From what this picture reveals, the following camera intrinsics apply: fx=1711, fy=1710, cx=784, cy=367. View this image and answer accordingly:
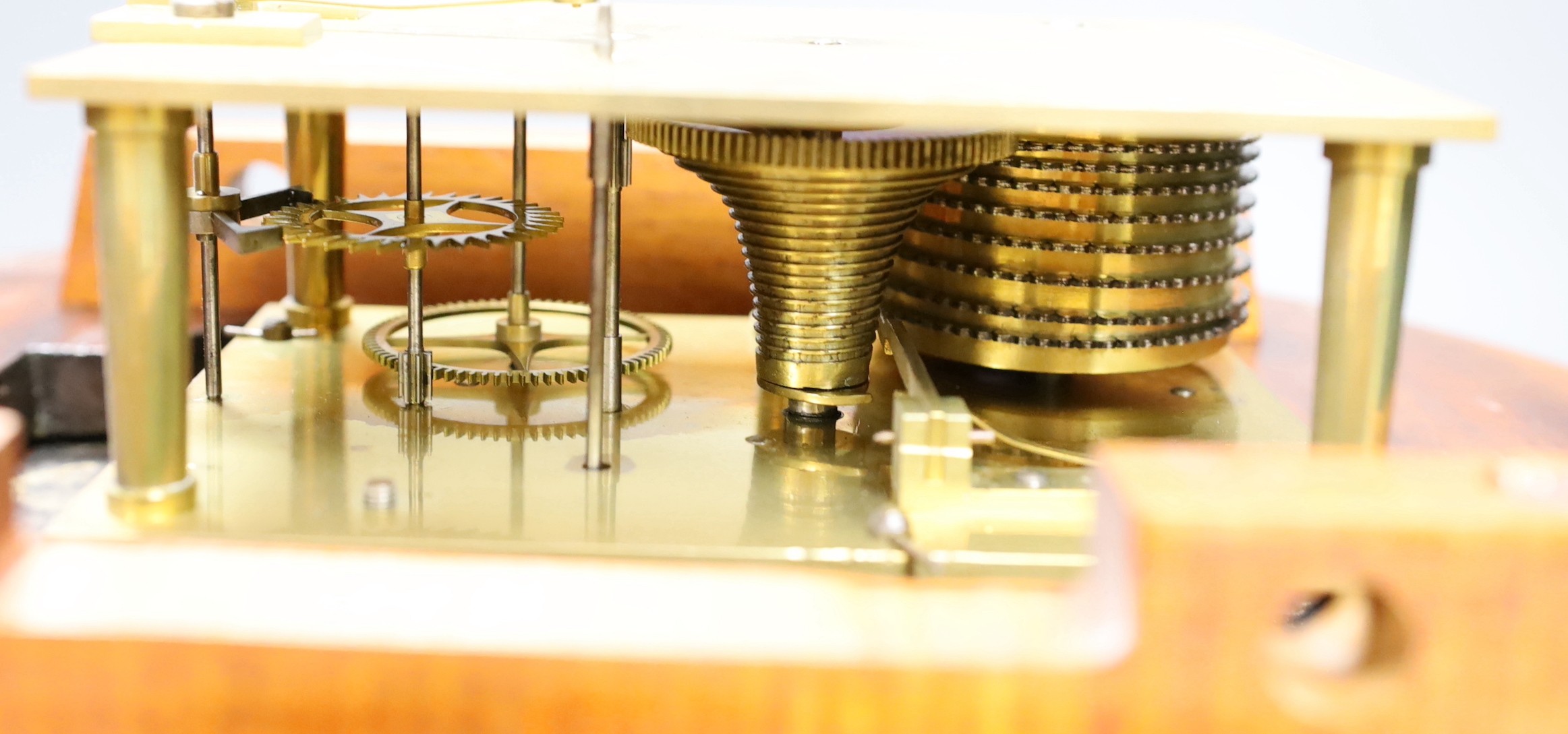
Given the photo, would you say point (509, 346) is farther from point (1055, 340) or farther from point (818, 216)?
point (1055, 340)

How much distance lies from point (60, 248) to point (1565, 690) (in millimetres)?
2410

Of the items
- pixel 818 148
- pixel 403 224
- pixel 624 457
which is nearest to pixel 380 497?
pixel 624 457

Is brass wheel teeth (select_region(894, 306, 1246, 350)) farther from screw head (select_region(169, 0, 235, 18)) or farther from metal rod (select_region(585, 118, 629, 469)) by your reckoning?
screw head (select_region(169, 0, 235, 18))

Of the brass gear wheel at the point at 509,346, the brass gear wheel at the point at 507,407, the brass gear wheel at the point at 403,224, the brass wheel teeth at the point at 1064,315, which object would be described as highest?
the brass gear wheel at the point at 403,224

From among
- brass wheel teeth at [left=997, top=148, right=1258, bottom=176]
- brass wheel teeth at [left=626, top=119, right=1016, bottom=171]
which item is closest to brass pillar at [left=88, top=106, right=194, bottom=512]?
brass wheel teeth at [left=626, top=119, right=1016, bottom=171]

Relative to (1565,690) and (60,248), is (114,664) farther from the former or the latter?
(60,248)

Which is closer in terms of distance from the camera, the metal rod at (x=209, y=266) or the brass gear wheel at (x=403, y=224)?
the brass gear wheel at (x=403, y=224)

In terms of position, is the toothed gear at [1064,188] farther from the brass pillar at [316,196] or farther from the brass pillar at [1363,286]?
the brass pillar at [316,196]

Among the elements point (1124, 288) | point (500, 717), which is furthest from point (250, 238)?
point (1124, 288)

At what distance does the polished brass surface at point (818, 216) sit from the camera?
1.48 meters

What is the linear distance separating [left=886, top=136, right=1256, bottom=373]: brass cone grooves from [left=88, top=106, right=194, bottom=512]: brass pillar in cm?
78

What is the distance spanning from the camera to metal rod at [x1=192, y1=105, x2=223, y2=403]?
1.69m

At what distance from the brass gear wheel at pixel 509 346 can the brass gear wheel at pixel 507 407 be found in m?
0.02

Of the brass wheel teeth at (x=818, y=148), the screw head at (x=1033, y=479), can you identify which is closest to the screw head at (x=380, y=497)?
the brass wheel teeth at (x=818, y=148)
